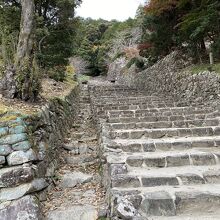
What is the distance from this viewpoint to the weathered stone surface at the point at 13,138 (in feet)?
15.4

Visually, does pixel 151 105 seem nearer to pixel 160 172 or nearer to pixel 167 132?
pixel 167 132

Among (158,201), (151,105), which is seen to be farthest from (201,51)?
(158,201)

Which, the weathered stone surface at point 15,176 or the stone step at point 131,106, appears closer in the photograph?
the weathered stone surface at point 15,176

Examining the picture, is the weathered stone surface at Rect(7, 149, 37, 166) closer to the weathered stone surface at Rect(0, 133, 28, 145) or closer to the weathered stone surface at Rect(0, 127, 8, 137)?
the weathered stone surface at Rect(0, 133, 28, 145)

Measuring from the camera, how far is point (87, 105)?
14430mm

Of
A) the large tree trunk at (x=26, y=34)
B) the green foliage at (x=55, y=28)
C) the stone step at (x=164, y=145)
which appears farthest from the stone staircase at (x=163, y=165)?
the green foliage at (x=55, y=28)

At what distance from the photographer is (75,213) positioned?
445 cm

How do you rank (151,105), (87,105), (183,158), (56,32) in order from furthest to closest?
(87,105) < (56,32) < (151,105) < (183,158)

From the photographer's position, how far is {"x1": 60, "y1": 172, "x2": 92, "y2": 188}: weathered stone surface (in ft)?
18.1

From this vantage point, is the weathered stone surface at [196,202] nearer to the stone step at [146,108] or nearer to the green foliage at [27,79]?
the green foliage at [27,79]

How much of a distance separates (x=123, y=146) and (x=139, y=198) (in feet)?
6.37

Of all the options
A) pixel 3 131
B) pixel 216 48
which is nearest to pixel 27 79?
pixel 3 131

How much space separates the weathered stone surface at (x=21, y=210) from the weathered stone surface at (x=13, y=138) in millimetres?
913

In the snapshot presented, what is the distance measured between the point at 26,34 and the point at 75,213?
395 centimetres
